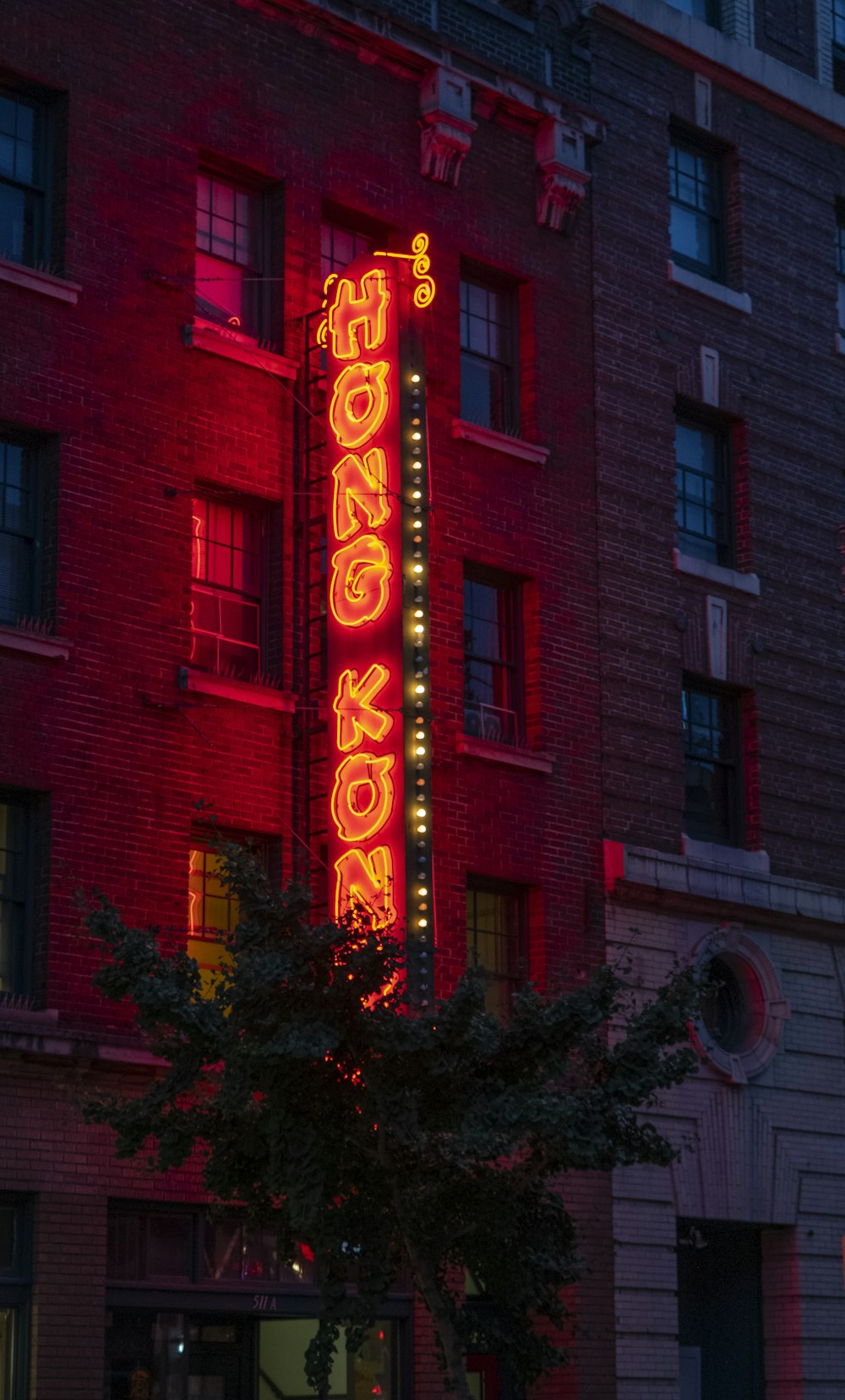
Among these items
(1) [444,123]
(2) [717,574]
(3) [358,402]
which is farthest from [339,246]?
(2) [717,574]

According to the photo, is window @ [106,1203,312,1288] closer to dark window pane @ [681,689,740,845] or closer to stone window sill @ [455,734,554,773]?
stone window sill @ [455,734,554,773]

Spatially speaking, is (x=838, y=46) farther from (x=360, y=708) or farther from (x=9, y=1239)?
(x=9, y=1239)

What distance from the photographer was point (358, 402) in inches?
864

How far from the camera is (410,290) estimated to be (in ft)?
71.7

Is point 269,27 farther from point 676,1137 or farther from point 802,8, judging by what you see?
point 676,1137

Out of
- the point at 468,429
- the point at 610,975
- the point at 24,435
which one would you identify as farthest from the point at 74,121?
the point at 610,975

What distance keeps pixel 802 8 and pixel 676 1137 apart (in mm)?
15705

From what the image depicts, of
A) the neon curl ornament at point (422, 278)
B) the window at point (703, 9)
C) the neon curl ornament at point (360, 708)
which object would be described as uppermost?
the window at point (703, 9)

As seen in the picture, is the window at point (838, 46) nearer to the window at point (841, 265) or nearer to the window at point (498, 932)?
the window at point (841, 265)

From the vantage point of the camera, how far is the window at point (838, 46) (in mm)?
31328

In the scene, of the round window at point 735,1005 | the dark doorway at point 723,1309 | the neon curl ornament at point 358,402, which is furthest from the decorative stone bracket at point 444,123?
the dark doorway at point 723,1309

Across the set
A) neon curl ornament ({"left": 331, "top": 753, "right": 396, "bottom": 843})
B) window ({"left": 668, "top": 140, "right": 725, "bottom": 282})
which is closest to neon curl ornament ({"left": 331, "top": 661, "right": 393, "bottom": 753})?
neon curl ornament ({"left": 331, "top": 753, "right": 396, "bottom": 843})

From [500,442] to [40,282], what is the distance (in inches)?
237

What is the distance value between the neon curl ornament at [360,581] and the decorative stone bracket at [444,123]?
5550mm
